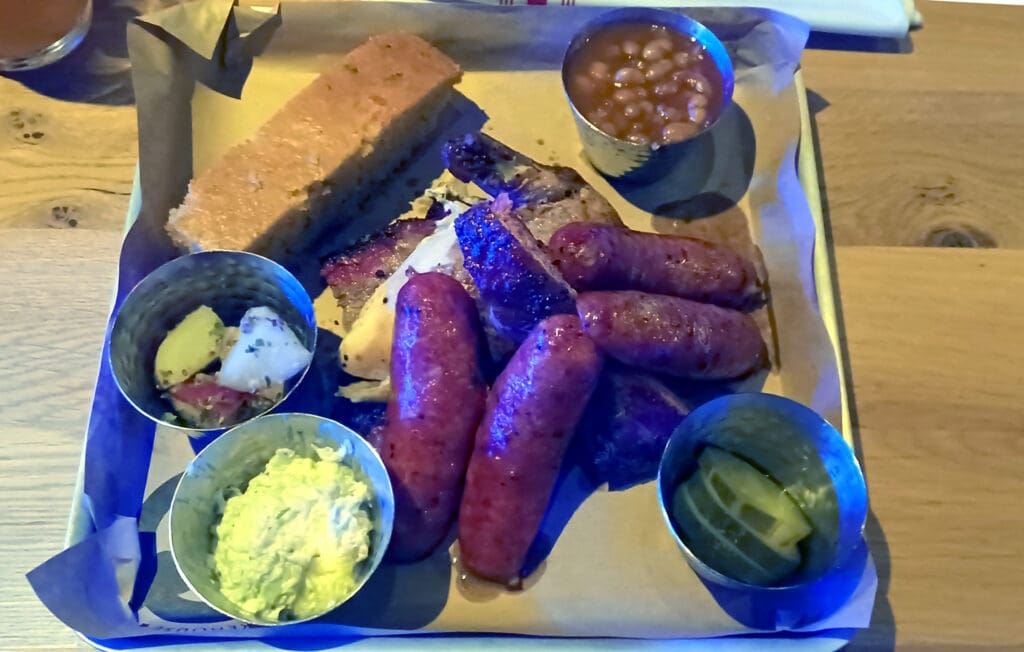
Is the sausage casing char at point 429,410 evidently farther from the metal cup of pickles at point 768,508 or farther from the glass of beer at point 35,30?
the glass of beer at point 35,30

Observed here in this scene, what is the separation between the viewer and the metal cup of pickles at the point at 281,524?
147 cm

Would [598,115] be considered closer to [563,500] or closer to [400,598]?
[563,500]

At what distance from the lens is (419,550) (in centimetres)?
167

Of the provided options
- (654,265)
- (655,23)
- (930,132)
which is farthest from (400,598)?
(930,132)

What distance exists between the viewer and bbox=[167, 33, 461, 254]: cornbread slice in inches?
76.0

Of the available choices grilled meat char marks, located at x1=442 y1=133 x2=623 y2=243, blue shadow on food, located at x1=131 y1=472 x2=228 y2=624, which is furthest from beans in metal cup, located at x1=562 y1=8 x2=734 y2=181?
blue shadow on food, located at x1=131 y1=472 x2=228 y2=624

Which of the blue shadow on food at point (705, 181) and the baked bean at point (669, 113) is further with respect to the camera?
the blue shadow on food at point (705, 181)

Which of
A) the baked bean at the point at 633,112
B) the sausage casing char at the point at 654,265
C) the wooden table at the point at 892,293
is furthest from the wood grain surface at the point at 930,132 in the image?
the baked bean at the point at 633,112

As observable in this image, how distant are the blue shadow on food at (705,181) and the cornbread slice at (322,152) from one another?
0.62 m

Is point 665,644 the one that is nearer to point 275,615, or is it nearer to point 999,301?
point 275,615

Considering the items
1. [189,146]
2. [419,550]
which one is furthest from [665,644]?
[189,146]

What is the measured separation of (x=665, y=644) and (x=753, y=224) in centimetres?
116

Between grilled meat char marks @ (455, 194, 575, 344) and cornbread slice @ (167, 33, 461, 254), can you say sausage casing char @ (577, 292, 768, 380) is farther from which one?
cornbread slice @ (167, 33, 461, 254)

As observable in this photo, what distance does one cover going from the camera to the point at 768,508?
163 cm
